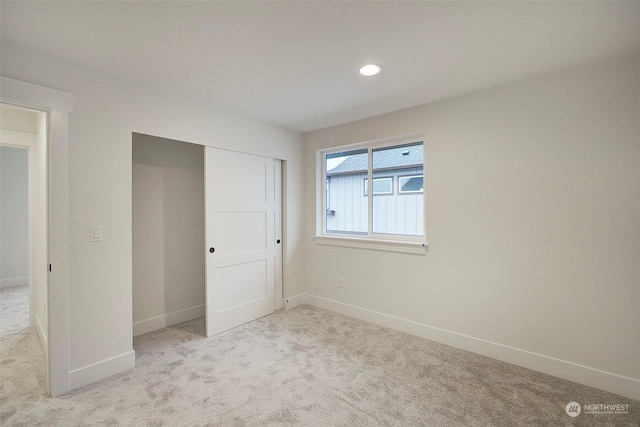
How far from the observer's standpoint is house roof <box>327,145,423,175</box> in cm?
331

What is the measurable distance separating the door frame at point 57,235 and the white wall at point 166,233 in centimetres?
107

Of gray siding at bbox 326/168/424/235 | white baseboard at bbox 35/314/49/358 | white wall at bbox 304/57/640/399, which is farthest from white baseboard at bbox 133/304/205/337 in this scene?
white wall at bbox 304/57/640/399

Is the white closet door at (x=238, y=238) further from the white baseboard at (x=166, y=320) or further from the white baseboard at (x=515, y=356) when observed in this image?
the white baseboard at (x=515, y=356)

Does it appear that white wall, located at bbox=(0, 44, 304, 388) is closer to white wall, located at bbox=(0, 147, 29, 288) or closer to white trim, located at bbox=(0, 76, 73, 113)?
white trim, located at bbox=(0, 76, 73, 113)

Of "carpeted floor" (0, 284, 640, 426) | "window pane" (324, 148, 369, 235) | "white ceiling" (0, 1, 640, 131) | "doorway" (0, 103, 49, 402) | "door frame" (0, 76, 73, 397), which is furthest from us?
"window pane" (324, 148, 369, 235)

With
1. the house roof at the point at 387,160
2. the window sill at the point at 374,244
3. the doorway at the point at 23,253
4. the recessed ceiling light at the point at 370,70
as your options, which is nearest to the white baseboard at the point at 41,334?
the doorway at the point at 23,253

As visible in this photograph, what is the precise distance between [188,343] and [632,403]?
3681 millimetres

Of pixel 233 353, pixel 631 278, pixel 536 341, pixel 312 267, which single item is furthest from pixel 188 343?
pixel 631 278

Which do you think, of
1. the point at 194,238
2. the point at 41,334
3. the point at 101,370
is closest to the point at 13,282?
the point at 41,334

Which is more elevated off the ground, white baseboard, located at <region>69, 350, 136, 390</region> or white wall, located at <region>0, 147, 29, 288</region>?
white wall, located at <region>0, 147, 29, 288</region>

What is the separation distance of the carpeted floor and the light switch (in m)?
1.14

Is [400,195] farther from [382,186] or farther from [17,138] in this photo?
[17,138]

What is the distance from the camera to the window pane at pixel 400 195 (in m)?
3.27

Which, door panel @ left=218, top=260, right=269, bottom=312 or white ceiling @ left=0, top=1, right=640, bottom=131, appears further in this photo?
door panel @ left=218, top=260, right=269, bottom=312
